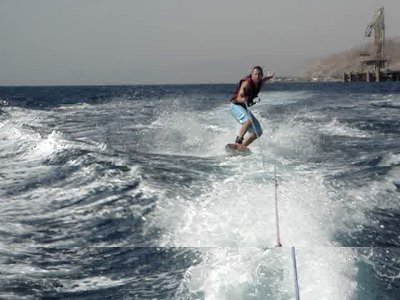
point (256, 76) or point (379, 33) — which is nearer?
point (256, 76)

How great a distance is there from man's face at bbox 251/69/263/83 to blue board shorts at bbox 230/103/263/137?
0.60m

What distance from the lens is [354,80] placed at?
321 feet

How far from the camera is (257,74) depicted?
398 inches

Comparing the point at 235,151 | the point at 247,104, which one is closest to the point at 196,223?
the point at 235,151

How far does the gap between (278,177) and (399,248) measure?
267cm

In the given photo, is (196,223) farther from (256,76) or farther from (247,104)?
(256,76)

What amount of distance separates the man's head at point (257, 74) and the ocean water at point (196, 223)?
1436mm

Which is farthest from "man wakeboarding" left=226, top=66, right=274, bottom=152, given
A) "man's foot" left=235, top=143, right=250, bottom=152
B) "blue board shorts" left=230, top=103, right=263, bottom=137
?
"man's foot" left=235, top=143, right=250, bottom=152

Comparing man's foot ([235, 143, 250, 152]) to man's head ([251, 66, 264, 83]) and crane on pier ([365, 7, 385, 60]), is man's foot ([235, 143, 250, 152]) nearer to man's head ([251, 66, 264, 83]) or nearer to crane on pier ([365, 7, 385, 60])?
man's head ([251, 66, 264, 83])

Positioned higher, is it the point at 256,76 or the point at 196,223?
the point at 256,76

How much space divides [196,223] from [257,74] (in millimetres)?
5504

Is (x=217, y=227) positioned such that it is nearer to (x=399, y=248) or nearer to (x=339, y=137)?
(x=399, y=248)

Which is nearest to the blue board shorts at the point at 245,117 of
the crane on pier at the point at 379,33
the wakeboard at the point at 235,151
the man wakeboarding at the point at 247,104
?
the man wakeboarding at the point at 247,104

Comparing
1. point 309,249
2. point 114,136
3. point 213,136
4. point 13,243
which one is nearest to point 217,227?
point 309,249
